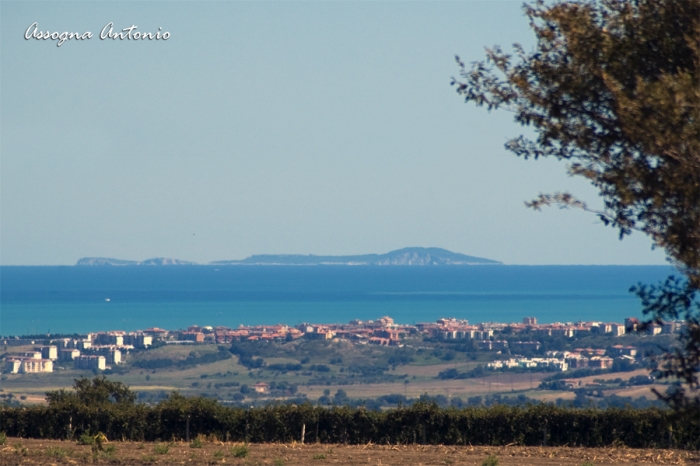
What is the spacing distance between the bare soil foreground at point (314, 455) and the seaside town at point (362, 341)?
191ft

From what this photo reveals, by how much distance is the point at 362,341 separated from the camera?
108375 mm

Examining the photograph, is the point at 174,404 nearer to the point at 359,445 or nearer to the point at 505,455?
the point at 359,445

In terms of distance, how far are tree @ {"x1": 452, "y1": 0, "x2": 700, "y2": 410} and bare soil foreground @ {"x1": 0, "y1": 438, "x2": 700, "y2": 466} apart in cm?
774

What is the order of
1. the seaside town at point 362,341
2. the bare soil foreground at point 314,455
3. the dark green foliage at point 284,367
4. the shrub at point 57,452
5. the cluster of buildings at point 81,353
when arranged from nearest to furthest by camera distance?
1. the bare soil foreground at point 314,455
2. the shrub at point 57,452
3. the cluster of buildings at point 81,353
4. the seaside town at point 362,341
5. the dark green foliage at point 284,367

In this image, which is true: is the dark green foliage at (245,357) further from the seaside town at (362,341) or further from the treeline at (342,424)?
the treeline at (342,424)

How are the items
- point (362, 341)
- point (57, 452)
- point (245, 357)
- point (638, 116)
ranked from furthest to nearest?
point (362, 341), point (245, 357), point (57, 452), point (638, 116)

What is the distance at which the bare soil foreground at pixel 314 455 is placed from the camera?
1372 centimetres

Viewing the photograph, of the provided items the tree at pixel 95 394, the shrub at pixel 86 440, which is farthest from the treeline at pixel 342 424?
the shrub at pixel 86 440

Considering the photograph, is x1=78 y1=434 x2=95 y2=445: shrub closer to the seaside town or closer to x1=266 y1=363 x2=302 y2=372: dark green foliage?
the seaside town

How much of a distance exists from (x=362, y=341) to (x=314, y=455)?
93.8 metres

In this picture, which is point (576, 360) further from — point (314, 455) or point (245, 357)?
point (314, 455)

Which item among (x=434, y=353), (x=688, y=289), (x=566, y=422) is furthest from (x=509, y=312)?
(x=688, y=289)

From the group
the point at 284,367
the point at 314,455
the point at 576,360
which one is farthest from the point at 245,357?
the point at 314,455

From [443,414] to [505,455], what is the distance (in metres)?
3.33
